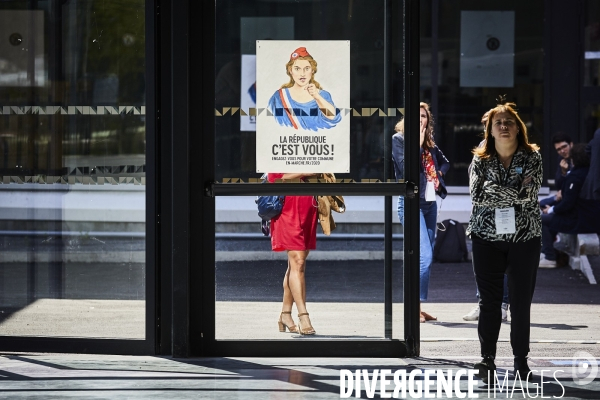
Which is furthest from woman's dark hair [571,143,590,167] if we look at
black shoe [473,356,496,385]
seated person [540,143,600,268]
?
black shoe [473,356,496,385]

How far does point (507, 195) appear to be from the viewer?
22.4 feet

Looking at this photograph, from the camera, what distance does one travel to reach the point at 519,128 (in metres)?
6.97

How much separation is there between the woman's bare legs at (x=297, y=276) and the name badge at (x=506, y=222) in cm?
146

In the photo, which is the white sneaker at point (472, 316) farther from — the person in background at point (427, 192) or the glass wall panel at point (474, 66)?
the glass wall panel at point (474, 66)

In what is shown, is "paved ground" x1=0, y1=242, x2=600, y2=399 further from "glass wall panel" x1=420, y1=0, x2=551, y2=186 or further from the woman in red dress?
"glass wall panel" x1=420, y1=0, x2=551, y2=186

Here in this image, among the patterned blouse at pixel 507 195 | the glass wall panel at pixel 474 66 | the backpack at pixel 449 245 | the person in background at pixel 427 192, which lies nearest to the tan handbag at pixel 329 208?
the patterned blouse at pixel 507 195

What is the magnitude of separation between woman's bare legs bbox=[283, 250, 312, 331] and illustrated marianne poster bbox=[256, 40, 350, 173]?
59cm

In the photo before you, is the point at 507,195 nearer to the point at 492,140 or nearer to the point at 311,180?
the point at 492,140

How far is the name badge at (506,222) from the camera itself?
6758 mm

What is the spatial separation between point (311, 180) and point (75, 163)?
1647 millimetres

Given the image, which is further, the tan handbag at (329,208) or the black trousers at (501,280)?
the tan handbag at (329,208)

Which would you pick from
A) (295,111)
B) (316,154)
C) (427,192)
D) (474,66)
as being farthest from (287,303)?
(474,66)

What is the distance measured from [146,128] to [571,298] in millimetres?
5183

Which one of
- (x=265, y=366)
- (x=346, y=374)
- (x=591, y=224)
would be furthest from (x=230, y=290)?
(x=591, y=224)
